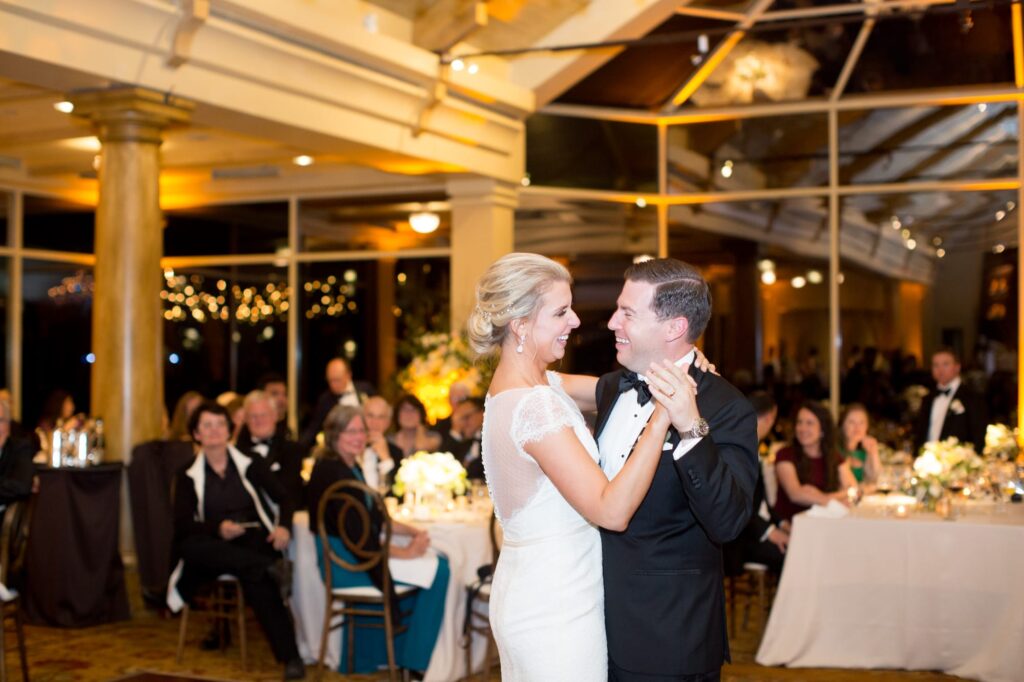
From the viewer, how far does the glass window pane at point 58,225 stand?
13.0 metres

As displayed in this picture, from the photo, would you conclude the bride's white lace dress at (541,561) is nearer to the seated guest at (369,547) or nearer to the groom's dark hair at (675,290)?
the groom's dark hair at (675,290)

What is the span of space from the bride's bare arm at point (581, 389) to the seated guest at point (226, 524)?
3.87 metres

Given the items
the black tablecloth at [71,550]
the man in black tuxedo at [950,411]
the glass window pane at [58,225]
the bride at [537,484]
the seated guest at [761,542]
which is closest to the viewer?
the bride at [537,484]

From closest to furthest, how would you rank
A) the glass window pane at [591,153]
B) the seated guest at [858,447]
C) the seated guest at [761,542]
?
the seated guest at [761,542], the seated guest at [858,447], the glass window pane at [591,153]

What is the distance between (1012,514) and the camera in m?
6.77

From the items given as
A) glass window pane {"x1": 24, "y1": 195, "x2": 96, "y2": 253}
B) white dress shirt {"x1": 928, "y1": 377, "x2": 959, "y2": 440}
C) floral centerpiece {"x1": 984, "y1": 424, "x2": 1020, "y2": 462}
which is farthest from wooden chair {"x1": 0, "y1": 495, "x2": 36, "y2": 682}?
glass window pane {"x1": 24, "y1": 195, "x2": 96, "y2": 253}

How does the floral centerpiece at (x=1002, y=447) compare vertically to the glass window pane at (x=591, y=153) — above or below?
below

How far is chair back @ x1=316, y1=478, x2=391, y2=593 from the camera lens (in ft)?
20.6

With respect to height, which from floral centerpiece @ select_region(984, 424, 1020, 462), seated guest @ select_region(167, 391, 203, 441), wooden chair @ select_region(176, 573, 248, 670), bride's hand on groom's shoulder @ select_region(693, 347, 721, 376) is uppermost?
bride's hand on groom's shoulder @ select_region(693, 347, 721, 376)

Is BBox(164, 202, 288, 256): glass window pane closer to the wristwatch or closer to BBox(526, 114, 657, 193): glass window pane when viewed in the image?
BBox(526, 114, 657, 193): glass window pane

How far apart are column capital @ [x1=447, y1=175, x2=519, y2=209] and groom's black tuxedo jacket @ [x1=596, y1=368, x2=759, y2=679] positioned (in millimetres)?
8975

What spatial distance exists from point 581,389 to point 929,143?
9715 millimetres

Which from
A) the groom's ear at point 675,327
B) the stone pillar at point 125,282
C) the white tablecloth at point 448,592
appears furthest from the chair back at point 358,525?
the groom's ear at point 675,327

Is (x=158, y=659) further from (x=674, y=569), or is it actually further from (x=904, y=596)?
(x=674, y=569)
